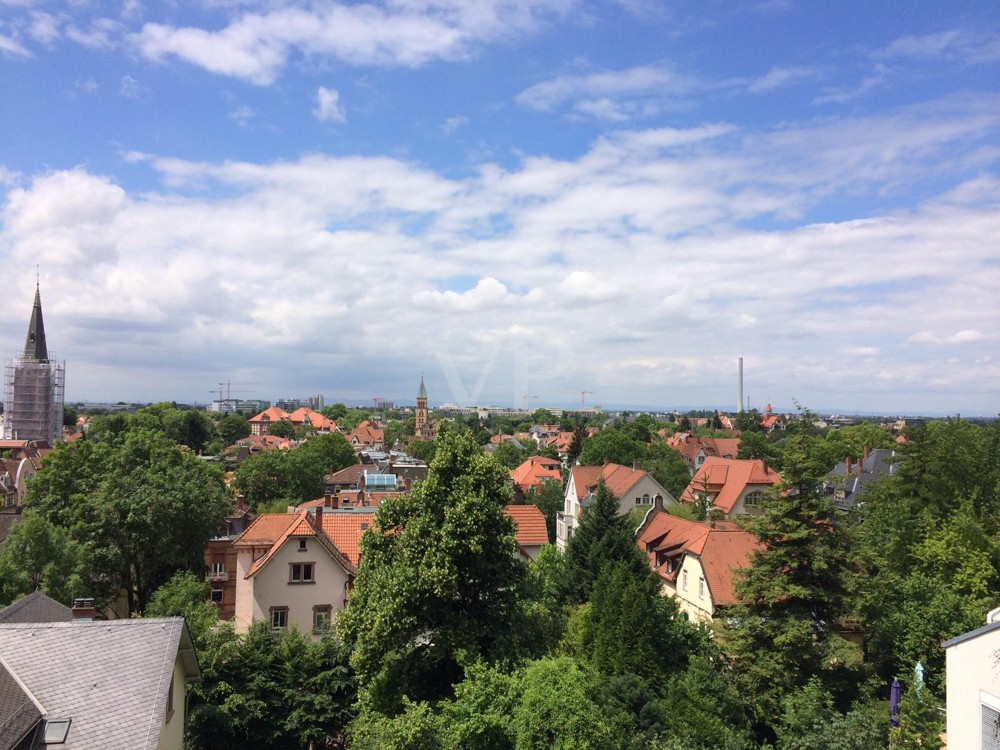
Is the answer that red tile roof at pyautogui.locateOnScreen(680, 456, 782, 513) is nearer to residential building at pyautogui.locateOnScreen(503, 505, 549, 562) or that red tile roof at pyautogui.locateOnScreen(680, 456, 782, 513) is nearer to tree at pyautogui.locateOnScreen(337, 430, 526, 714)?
residential building at pyautogui.locateOnScreen(503, 505, 549, 562)

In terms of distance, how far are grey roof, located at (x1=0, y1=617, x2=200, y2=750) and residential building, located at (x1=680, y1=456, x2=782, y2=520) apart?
38004 millimetres

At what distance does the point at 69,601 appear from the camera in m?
23.7

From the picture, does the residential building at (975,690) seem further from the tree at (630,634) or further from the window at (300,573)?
the window at (300,573)

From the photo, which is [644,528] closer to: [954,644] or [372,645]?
[372,645]

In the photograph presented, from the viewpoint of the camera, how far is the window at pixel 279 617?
2548 centimetres

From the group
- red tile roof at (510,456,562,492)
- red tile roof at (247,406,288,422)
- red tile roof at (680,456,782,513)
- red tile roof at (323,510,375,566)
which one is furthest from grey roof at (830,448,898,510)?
red tile roof at (247,406,288,422)

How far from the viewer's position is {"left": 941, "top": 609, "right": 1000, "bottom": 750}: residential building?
10.2 m

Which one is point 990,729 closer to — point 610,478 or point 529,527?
point 529,527

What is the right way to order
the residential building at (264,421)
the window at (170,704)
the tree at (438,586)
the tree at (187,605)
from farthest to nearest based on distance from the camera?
the residential building at (264,421)
the tree at (187,605)
the tree at (438,586)
the window at (170,704)

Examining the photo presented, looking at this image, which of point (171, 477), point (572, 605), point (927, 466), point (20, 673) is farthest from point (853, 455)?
point (20, 673)

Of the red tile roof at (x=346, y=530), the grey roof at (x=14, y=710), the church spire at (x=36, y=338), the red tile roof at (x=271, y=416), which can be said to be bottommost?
the red tile roof at (x=346, y=530)

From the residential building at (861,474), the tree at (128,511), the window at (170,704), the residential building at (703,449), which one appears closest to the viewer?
the window at (170,704)

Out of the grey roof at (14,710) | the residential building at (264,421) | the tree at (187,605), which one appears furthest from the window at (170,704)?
the residential building at (264,421)

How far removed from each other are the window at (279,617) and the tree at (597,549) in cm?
1113
